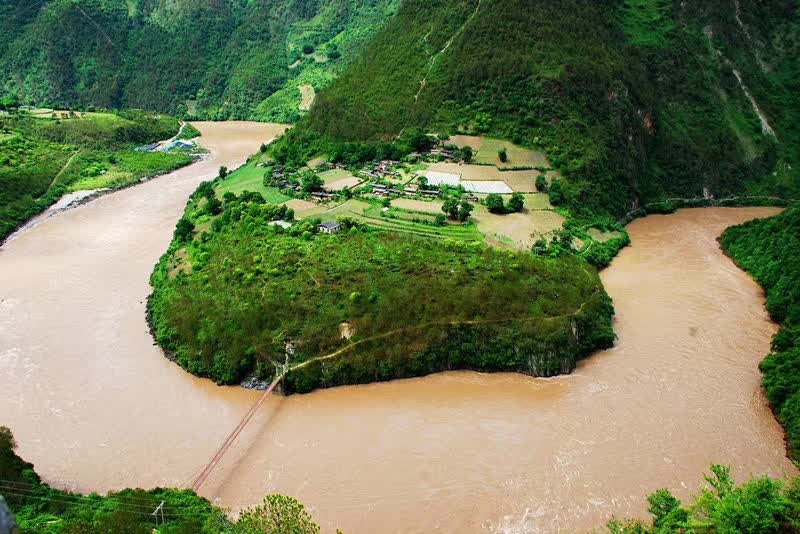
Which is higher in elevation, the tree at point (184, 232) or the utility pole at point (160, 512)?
the tree at point (184, 232)

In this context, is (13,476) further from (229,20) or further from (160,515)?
(229,20)

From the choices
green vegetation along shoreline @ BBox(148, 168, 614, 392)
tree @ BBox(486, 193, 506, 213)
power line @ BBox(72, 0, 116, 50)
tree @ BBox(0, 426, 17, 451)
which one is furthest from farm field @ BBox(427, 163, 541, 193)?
power line @ BBox(72, 0, 116, 50)

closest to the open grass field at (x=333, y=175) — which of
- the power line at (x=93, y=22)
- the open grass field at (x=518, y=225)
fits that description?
the open grass field at (x=518, y=225)

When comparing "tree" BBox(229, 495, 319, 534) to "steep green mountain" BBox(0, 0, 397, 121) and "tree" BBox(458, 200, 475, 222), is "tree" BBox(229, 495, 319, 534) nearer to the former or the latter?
"tree" BBox(458, 200, 475, 222)

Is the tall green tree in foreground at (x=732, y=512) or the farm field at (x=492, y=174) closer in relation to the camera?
the tall green tree in foreground at (x=732, y=512)

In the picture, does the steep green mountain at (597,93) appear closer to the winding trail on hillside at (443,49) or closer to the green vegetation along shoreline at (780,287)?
the winding trail on hillside at (443,49)

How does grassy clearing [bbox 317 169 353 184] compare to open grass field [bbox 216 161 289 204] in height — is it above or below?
above

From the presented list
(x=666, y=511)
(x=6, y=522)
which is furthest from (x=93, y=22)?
(x=6, y=522)
